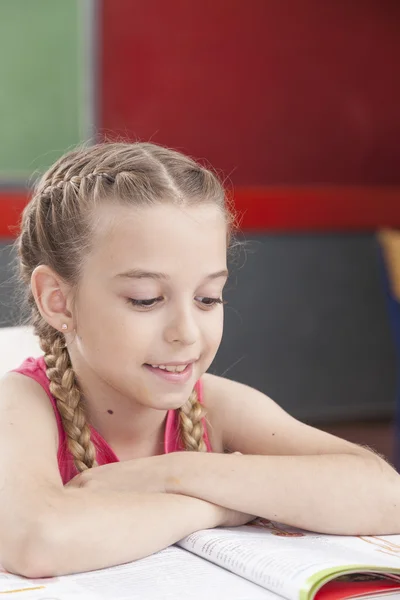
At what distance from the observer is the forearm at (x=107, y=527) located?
1.00 m

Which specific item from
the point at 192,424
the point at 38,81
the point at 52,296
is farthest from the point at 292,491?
the point at 38,81

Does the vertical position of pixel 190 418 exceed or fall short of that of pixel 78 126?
it falls short

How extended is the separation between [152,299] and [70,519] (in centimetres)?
27

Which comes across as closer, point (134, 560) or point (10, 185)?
point (134, 560)

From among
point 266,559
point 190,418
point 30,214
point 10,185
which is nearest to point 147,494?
point 266,559

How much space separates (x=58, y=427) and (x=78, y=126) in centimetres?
258

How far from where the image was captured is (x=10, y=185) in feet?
11.8

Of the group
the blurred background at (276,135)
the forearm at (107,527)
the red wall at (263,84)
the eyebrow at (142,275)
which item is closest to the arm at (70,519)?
the forearm at (107,527)

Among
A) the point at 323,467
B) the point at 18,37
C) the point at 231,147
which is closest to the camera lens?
the point at 323,467

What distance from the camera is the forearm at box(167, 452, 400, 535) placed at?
1.14 m

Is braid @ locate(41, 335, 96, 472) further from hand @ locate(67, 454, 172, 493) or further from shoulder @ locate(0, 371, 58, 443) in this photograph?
hand @ locate(67, 454, 172, 493)

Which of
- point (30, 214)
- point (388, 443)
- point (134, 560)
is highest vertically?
point (30, 214)

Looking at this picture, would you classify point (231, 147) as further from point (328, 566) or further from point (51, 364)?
point (328, 566)

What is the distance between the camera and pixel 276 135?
419 cm
